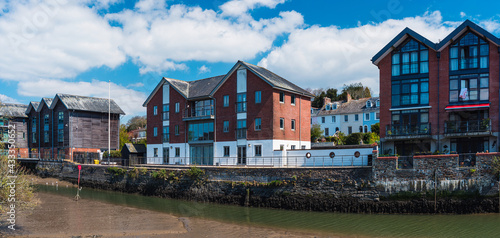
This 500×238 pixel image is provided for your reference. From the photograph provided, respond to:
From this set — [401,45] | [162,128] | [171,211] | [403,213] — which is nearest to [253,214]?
[171,211]

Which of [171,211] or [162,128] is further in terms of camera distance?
[162,128]

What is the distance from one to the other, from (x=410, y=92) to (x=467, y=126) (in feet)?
15.8

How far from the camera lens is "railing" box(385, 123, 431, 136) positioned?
103 ft

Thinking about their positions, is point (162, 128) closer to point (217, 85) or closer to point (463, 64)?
point (217, 85)

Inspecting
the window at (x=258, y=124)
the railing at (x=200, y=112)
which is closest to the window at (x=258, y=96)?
the window at (x=258, y=124)

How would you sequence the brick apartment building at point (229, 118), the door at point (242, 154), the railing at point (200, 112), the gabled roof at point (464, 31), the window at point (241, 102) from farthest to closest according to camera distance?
the railing at point (200, 112) → the window at point (241, 102) → the door at point (242, 154) → the brick apartment building at point (229, 118) → the gabled roof at point (464, 31)

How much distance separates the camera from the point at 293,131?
Result: 4000 cm

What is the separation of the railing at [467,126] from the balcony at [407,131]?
4.62ft

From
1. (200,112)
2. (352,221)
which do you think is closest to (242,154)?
(200,112)

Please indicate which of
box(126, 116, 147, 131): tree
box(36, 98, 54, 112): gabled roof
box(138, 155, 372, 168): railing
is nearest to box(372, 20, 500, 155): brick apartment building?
box(138, 155, 372, 168): railing

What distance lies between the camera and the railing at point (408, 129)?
31.3 m

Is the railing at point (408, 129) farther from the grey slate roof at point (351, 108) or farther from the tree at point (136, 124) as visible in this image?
the tree at point (136, 124)

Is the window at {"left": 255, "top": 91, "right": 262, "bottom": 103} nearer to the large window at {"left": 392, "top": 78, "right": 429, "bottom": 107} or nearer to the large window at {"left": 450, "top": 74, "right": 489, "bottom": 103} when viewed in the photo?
the large window at {"left": 392, "top": 78, "right": 429, "bottom": 107}

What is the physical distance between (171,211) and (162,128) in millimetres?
20174
